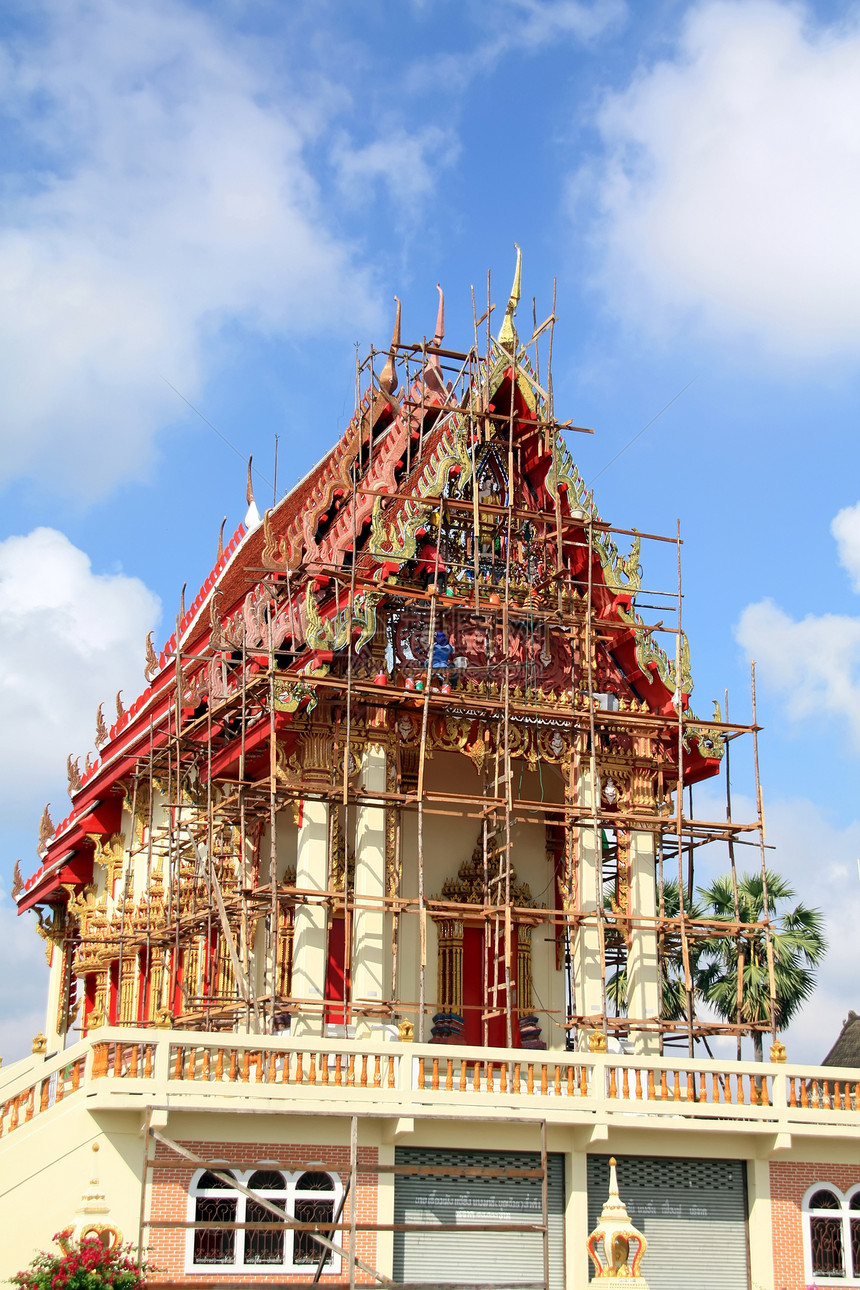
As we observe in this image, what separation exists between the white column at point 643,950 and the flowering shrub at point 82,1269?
8413 millimetres


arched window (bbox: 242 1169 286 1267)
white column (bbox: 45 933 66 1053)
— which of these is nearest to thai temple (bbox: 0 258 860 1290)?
arched window (bbox: 242 1169 286 1267)

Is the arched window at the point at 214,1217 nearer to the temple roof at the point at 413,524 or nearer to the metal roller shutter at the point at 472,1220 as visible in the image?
the metal roller shutter at the point at 472,1220

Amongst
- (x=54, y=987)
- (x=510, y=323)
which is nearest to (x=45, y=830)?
(x=54, y=987)

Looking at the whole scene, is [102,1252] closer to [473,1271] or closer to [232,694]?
[473,1271]

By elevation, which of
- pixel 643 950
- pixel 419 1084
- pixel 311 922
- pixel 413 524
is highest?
pixel 413 524

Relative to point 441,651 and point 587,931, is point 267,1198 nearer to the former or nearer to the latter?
point 587,931

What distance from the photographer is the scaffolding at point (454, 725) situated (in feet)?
67.5

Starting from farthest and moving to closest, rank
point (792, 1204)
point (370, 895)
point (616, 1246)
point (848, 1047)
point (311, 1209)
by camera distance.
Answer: point (848, 1047), point (370, 895), point (792, 1204), point (311, 1209), point (616, 1246)

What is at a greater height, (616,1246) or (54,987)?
(54,987)

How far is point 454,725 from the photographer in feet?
70.9

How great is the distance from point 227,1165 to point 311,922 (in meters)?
4.92

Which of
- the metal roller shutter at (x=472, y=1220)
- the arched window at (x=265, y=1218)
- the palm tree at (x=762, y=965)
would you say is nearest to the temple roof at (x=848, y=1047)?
the palm tree at (x=762, y=965)

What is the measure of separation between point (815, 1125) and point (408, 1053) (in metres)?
4.87

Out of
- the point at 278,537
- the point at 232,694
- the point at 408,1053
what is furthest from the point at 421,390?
the point at 408,1053
